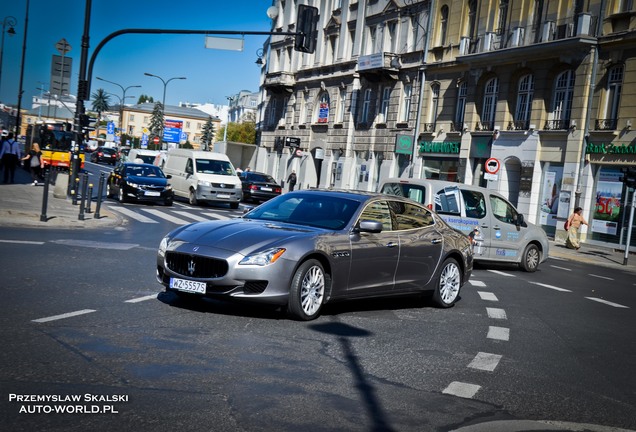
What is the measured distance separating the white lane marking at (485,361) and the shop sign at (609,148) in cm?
2339

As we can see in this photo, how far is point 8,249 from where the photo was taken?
1273cm

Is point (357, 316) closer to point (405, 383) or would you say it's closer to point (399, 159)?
point (405, 383)

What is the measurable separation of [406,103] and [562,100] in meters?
12.4

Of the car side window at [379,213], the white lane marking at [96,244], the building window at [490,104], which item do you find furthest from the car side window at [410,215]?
the building window at [490,104]

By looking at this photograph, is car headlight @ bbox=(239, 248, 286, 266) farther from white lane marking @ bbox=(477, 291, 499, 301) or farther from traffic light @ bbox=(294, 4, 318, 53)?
traffic light @ bbox=(294, 4, 318, 53)

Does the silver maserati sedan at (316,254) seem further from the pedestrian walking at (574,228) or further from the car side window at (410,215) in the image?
the pedestrian walking at (574,228)

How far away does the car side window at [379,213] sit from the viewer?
9.68 metres

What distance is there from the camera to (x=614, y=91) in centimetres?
3027

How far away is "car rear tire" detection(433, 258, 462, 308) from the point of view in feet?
35.4

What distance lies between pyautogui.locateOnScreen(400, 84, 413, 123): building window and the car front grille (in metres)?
35.8

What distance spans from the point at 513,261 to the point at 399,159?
25.7m

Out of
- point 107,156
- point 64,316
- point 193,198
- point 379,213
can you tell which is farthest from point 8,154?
point 107,156

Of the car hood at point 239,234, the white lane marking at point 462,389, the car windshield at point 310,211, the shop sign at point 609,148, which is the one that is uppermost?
the shop sign at point 609,148

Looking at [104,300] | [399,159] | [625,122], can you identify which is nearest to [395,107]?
[399,159]
